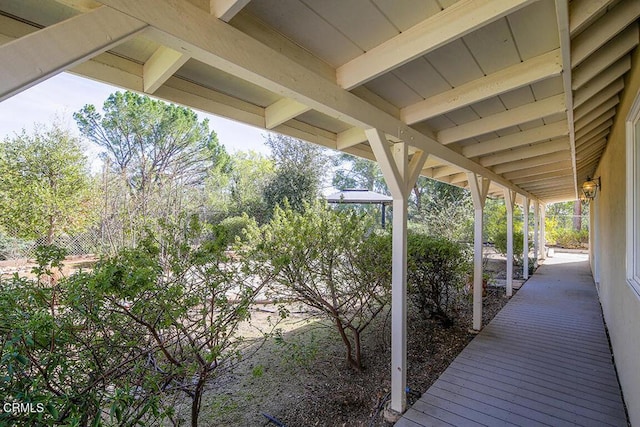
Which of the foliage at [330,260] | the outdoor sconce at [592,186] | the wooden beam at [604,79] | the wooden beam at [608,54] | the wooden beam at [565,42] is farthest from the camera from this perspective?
the outdoor sconce at [592,186]

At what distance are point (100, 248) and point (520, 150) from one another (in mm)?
6828

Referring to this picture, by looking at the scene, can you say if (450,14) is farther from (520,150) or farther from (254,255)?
(520,150)

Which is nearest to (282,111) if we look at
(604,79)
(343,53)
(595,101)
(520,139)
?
(343,53)

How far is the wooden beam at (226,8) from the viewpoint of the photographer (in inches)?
48.4

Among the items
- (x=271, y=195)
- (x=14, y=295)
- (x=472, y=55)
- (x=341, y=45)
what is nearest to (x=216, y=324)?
(x=14, y=295)

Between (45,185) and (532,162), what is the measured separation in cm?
890

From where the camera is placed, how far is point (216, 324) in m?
2.08

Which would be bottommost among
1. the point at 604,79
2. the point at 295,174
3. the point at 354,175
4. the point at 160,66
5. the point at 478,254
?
the point at 478,254

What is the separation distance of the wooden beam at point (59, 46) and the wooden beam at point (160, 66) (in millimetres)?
358

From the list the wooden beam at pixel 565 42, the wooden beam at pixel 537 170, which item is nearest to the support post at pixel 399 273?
the wooden beam at pixel 565 42

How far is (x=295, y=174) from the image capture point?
12.2 meters

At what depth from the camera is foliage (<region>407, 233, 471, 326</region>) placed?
4.47 meters

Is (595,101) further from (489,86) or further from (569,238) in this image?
(569,238)

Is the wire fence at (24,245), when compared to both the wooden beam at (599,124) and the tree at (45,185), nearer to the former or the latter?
the tree at (45,185)
